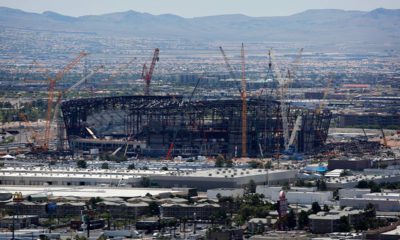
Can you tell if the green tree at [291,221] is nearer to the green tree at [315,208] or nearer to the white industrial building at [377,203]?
the green tree at [315,208]

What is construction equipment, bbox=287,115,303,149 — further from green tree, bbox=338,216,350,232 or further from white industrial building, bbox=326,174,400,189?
green tree, bbox=338,216,350,232

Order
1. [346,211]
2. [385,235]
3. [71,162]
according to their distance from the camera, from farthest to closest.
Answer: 1. [71,162]
2. [346,211]
3. [385,235]

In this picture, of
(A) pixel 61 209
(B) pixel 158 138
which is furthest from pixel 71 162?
Answer: (A) pixel 61 209

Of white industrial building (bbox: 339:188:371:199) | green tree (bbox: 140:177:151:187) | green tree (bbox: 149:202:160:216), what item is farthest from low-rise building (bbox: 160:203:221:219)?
green tree (bbox: 140:177:151:187)

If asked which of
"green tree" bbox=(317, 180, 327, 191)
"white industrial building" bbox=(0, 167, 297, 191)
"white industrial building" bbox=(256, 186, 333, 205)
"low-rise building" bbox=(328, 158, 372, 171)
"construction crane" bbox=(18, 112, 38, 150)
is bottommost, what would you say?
"construction crane" bbox=(18, 112, 38, 150)

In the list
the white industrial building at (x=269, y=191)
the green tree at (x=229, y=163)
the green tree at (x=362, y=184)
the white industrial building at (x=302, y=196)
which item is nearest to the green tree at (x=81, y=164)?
the green tree at (x=229, y=163)

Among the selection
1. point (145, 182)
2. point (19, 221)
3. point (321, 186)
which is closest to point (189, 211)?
point (19, 221)

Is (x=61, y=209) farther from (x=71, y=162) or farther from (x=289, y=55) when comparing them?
(x=289, y=55)

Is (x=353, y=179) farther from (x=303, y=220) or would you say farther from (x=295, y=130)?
(x=295, y=130)
